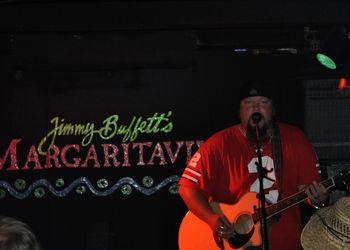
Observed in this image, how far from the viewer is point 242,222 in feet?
17.0

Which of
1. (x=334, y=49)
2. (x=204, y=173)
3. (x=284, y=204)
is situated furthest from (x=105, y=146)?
(x=334, y=49)

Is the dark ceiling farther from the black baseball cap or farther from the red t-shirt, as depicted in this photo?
the red t-shirt

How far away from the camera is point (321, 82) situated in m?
6.22

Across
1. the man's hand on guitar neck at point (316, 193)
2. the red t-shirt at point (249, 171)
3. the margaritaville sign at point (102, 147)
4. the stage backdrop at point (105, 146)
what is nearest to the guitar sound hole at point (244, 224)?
the red t-shirt at point (249, 171)

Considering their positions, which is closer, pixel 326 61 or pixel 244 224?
pixel 244 224

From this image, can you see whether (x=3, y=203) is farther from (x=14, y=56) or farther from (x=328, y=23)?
(x=328, y=23)

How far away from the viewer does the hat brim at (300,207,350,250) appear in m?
3.09

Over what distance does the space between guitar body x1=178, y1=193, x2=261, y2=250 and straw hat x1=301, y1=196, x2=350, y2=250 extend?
1808mm

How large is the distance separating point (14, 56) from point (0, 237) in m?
3.59

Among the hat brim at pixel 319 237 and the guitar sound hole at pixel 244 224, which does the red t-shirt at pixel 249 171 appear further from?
the hat brim at pixel 319 237

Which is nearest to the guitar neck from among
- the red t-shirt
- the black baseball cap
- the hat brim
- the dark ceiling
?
the red t-shirt

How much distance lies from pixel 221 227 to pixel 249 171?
528mm

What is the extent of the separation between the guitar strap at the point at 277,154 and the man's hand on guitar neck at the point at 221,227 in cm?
50

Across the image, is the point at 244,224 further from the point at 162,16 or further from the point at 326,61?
the point at 162,16
